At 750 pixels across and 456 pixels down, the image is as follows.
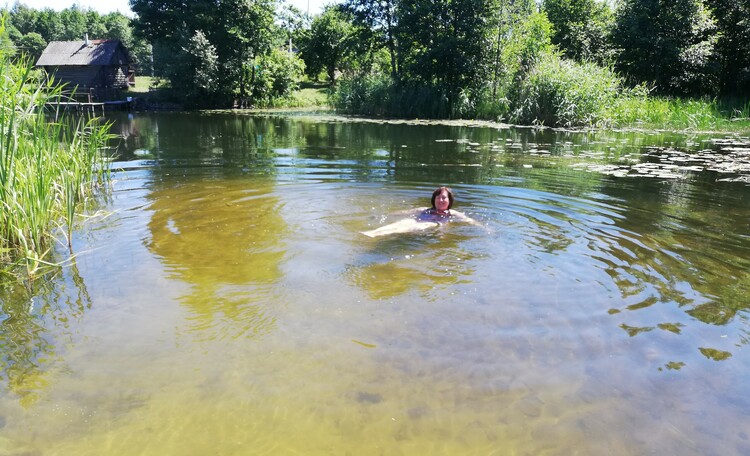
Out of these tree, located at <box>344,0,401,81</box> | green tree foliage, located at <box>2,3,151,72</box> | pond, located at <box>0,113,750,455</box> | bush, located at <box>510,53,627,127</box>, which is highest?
green tree foliage, located at <box>2,3,151,72</box>

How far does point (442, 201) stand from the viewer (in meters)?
7.03

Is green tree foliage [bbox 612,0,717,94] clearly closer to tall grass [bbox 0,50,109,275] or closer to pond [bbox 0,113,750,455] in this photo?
pond [bbox 0,113,750,455]

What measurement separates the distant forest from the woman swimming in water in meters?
15.2

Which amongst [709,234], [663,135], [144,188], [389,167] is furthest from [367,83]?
[709,234]

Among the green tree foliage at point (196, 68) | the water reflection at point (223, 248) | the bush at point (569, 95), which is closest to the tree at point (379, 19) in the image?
the green tree foliage at point (196, 68)

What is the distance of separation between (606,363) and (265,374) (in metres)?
2.36

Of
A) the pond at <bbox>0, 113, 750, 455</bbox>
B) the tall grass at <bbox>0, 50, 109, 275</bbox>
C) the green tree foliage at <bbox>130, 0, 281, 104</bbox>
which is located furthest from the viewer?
the green tree foliage at <bbox>130, 0, 281, 104</bbox>

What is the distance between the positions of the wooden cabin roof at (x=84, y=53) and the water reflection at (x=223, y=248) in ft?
141

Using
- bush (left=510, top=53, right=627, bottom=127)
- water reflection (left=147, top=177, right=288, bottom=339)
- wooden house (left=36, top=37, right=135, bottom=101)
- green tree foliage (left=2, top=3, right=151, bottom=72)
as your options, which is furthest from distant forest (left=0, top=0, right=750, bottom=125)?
green tree foliage (left=2, top=3, right=151, bottom=72)

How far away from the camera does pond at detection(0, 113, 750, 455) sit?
2.87 meters

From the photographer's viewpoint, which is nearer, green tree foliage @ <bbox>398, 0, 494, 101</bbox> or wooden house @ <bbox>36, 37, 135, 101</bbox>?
green tree foliage @ <bbox>398, 0, 494, 101</bbox>

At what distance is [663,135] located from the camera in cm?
1856

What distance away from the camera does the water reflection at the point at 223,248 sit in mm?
4258

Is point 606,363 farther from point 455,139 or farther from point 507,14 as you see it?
point 507,14
